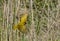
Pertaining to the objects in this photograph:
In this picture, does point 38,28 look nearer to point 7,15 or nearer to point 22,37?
point 22,37

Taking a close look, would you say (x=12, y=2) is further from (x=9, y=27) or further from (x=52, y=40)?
(x=52, y=40)

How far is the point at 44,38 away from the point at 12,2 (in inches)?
15.9

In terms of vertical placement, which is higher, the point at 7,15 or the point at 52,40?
the point at 7,15

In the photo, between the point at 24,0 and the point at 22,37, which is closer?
the point at 22,37

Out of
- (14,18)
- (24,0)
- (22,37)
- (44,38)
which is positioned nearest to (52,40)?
(44,38)

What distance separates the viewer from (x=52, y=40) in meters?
1.83

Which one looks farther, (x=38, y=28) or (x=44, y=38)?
(x=38, y=28)

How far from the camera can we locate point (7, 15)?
1819 millimetres

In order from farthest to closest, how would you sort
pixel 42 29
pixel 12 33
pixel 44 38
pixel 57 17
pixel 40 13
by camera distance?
pixel 40 13 < pixel 42 29 < pixel 57 17 < pixel 44 38 < pixel 12 33

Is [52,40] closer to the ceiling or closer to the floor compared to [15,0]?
closer to the floor

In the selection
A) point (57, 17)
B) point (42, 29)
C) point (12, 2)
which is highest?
point (12, 2)

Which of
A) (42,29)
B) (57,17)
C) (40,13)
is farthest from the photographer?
(40,13)

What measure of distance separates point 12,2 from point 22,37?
31cm

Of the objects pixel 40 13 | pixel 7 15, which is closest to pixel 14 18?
pixel 7 15
